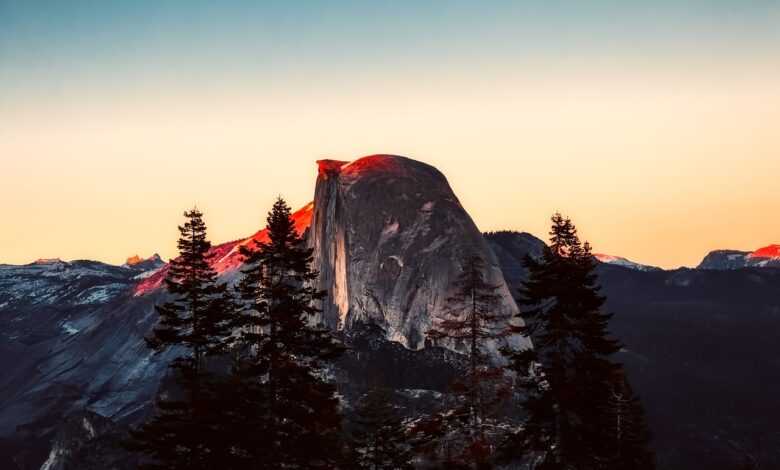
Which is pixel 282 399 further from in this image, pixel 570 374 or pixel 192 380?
pixel 570 374

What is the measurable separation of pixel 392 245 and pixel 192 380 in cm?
5224

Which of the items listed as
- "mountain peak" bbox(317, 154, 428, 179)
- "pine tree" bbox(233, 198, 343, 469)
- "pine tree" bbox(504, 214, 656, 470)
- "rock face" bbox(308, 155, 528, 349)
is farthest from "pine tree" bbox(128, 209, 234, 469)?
"mountain peak" bbox(317, 154, 428, 179)

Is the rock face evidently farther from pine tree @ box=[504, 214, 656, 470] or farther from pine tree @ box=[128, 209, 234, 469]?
pine tree @ box=[504, 214, 656, 470]

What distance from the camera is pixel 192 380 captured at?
3656 cm

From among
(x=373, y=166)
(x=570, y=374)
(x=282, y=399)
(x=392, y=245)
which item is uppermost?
(x=373, y=166)

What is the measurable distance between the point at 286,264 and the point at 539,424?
1229cm

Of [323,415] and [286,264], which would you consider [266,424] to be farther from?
[286,264]

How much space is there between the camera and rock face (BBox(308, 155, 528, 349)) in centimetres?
8369

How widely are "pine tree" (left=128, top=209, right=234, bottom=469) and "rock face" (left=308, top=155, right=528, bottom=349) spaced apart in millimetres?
43763

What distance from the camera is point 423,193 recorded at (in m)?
92.1

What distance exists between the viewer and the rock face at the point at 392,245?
83688 millimetres

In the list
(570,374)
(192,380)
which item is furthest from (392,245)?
(570,374)

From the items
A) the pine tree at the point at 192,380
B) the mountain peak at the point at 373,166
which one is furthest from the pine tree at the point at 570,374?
the mountain peak at the point at 373,166

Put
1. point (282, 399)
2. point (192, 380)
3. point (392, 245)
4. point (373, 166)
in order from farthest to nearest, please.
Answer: point (373, 166) → point (392, 245) → point (192, 380) → point (282, 399)
